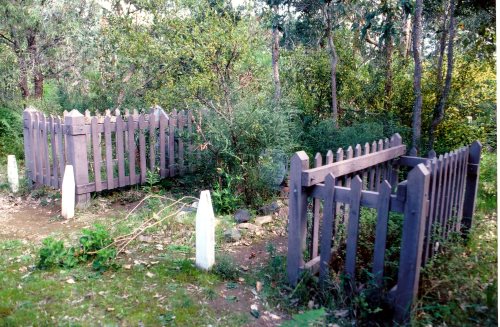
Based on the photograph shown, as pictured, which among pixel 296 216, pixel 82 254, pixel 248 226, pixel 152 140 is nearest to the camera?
pixel 296 216

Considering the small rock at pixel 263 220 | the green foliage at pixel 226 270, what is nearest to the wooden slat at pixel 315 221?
the green foliage at pixel 226 270

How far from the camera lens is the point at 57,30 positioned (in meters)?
11.6

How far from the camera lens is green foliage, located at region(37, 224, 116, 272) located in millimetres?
4262

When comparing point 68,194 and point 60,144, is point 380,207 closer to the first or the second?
point 68,194

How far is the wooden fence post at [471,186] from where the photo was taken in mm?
4613

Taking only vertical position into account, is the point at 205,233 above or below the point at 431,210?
below

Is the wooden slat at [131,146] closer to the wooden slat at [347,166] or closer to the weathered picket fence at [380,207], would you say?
the weathered picket fence at [380,207]

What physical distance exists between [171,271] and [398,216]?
7.60 feet

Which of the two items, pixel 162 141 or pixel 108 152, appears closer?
pixel 108 152

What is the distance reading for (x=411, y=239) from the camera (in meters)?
3.17

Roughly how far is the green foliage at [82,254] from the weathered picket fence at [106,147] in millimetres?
2258

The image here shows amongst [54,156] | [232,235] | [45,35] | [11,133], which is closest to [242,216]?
[232,235]

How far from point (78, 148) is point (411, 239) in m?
5.03

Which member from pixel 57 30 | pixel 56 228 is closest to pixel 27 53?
pixel 57 30
